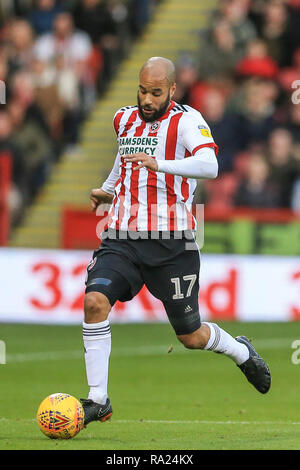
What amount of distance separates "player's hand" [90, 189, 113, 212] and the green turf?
64.2 inches

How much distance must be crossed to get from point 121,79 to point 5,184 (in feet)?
14.9

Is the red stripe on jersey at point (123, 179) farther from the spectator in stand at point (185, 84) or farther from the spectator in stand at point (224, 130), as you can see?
the spectator in stand at point (185, 84)

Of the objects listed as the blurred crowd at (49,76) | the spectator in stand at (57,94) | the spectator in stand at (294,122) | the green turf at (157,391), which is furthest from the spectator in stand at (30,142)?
the spectator in stand at (294,122)

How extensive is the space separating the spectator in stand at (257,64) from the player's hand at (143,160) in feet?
33.9

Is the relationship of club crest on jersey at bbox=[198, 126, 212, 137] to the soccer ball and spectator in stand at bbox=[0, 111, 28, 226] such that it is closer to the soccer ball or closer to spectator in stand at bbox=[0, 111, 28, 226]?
the soccer ball

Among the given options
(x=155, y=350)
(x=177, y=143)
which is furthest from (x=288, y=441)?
(x=155, y=350)

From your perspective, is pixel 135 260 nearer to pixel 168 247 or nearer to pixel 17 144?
pixel 168 247

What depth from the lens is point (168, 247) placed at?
8.41 metres

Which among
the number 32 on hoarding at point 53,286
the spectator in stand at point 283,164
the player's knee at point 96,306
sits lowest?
the number 32 on hoarding at point 53,286

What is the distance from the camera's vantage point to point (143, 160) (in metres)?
7.73

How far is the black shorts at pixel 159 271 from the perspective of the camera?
27.1 feet

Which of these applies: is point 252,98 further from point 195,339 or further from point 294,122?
point 195,339

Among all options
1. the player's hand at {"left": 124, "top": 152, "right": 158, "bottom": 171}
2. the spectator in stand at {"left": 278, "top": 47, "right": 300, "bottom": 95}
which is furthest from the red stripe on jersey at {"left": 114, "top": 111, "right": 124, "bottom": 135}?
the spectator in stand at {"left": 278, "top": 47, "right": 300, "bottom": 95}

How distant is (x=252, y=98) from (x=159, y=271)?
31.1 ft
